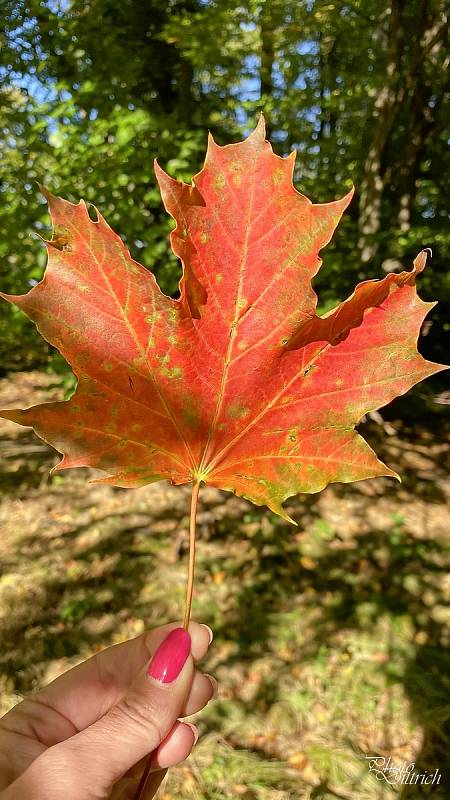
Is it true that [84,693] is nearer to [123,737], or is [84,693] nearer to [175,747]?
[175,747]

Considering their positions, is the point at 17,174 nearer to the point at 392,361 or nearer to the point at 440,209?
the point at 392,361

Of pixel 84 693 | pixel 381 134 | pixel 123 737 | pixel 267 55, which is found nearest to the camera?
pixel 123 737

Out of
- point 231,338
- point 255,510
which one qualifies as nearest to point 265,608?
point 255,510

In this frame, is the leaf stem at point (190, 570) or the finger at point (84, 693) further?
the finger at point (84, 693)

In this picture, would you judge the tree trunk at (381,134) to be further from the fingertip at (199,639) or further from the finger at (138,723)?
the finger at (138,723)

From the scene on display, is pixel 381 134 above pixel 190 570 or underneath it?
above

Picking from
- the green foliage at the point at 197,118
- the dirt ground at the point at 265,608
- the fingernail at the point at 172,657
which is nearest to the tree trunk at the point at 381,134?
the green foliage at the point at 197,118

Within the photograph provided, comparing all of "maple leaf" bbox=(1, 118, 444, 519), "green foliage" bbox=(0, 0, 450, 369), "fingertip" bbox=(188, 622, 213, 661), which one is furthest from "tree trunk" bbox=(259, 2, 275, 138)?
"fingertip" bbox=(188, 622, 213, 661)
